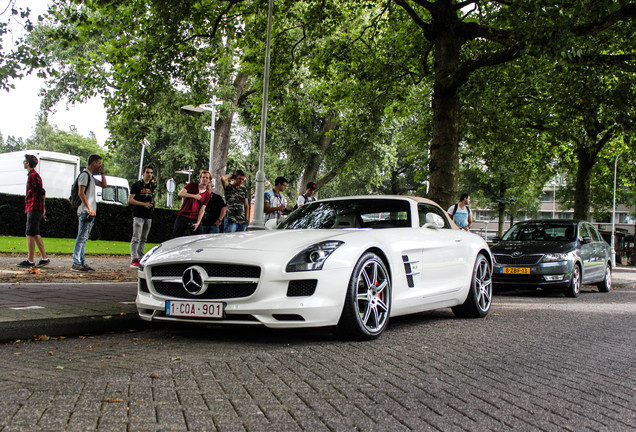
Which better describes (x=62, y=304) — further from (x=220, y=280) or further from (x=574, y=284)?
(x=574, y=284)

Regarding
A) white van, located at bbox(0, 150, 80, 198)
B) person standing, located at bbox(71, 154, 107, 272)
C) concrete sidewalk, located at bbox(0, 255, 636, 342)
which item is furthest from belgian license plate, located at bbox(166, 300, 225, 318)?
white van, located at bbox(0, 150, 80, 198)

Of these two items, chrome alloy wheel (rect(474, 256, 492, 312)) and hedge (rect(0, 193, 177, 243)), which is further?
hedge (rect(0, 193, 177, 243))

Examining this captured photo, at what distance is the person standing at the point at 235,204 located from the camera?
10.9 m

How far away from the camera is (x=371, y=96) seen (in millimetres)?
19438

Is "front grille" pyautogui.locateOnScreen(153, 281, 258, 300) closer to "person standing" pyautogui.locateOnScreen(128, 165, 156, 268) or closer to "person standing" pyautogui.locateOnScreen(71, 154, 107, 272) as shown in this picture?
"person standing" pyautogui.locateOnScreen(71, 154, 107, 272)

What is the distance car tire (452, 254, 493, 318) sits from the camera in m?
7.09

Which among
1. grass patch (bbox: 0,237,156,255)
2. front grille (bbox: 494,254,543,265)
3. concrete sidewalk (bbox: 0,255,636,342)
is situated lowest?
concrete sidewalk (bbox: 0,255,636,342)

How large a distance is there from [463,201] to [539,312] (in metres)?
4.50

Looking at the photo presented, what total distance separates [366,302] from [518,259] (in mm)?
7581

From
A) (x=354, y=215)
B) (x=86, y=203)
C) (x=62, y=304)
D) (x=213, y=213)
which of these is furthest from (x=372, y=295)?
(x=86, y=203)

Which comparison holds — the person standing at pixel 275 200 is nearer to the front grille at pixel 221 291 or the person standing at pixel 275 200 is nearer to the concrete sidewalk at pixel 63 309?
the concrete sidewalk at pixel 63 309

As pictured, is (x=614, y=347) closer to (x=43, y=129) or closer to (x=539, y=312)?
(x=539, y=312)

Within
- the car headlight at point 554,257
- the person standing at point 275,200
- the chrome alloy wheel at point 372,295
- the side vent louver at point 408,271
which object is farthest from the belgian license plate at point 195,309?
the car headlight at point 554,257

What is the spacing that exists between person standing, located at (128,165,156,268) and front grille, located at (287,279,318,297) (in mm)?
6282
